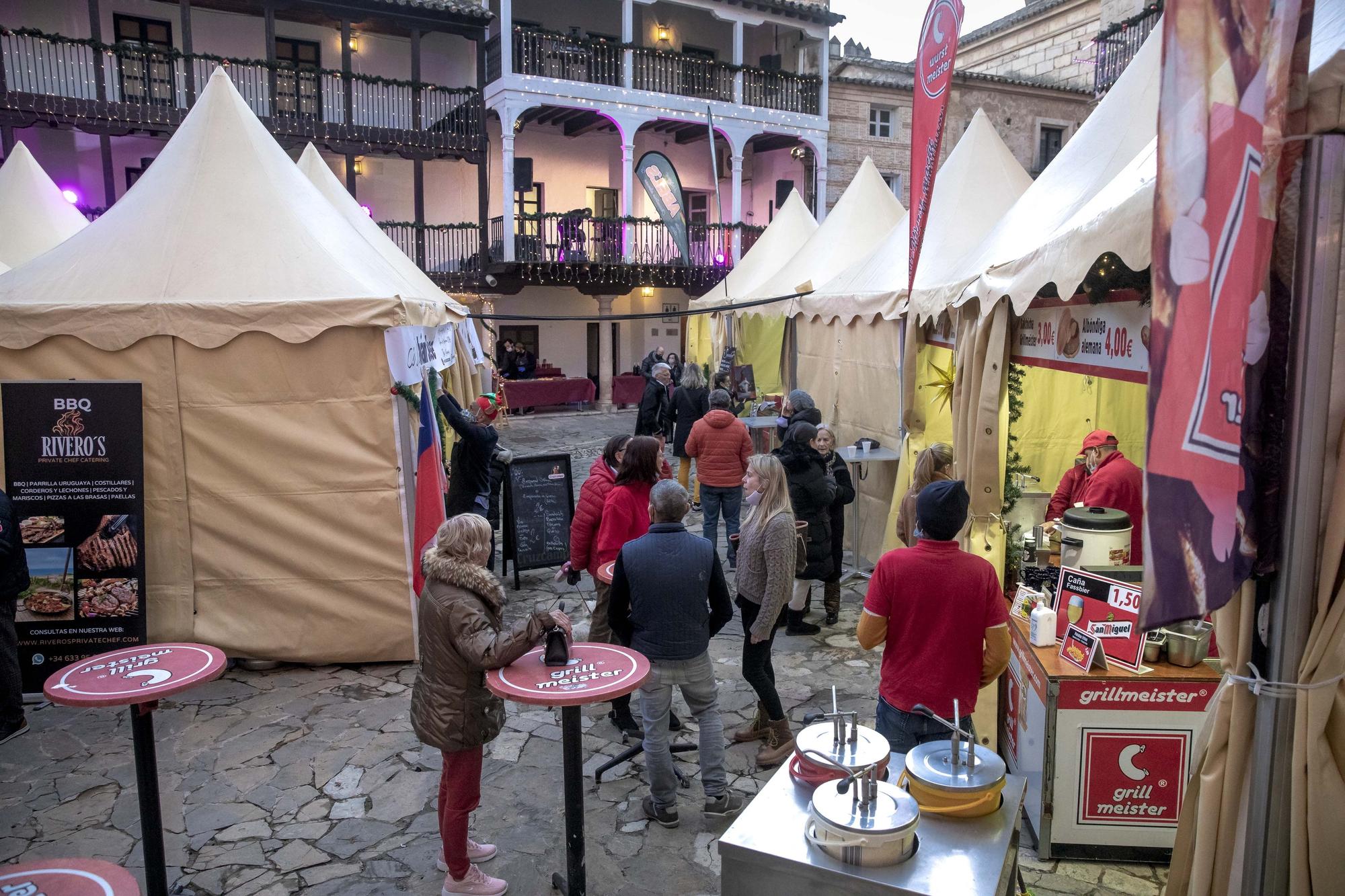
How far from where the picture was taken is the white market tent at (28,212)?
11.1 m

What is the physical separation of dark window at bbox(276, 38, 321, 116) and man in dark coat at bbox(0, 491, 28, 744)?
15032 mm

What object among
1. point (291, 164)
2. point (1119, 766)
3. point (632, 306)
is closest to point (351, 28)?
point (632, 306)

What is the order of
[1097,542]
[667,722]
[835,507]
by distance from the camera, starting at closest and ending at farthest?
[667,722] < [1097,542] < [835,507]

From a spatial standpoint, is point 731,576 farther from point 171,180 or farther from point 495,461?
point 171,180

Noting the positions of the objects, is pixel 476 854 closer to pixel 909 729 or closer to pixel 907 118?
pixel 909 729

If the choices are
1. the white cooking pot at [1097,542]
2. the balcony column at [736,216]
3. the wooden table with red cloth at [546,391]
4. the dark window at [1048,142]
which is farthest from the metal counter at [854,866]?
the dark window at [1048,142]

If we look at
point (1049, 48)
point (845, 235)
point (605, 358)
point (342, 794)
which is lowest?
point (342, 794)

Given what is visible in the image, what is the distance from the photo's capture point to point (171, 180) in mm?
6480

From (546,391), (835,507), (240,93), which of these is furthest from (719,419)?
(240,93)

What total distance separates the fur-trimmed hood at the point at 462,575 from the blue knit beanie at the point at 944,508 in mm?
1615

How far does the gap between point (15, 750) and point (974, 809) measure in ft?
16.8

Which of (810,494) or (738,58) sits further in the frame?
(738,58)

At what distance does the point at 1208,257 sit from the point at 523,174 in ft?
65.2

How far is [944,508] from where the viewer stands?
3217mm
